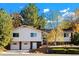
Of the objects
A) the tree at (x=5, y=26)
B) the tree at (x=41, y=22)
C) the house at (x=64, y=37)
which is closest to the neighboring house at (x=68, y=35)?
the house at (x=64, y=37)

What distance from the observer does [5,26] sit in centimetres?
646

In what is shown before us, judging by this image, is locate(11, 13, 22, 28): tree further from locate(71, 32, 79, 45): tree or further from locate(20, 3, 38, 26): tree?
locate(71, 32, 79, 45): tree

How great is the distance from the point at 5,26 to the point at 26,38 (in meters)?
0.34

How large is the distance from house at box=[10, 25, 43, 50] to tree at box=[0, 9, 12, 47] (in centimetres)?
7

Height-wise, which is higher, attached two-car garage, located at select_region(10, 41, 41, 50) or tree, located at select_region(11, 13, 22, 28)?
tree, located at select_region(11, 13, 22, 28)

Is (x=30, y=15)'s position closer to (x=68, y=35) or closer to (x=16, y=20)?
(x=16, y=20)

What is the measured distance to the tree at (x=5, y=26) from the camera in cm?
645

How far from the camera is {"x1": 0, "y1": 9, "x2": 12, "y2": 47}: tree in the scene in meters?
6.45

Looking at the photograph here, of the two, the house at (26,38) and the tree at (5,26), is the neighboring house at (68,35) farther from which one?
the tree at (5,26)

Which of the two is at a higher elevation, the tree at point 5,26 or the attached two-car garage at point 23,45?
the tree at point 5,26

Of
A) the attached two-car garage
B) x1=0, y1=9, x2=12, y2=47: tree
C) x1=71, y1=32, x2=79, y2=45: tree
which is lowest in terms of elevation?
the attached two-car garage

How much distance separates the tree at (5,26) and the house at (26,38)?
7 cm

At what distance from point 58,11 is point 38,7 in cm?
28

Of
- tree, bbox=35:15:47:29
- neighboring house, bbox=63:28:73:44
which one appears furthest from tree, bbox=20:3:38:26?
neighboring house, bbox=63:28:73:44
